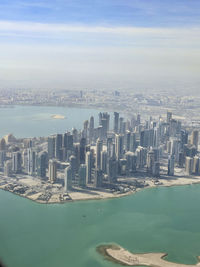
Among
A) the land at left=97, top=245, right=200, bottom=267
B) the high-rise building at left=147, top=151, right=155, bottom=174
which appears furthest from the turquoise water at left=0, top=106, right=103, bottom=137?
the land at left=97, top=245, right=200, bottom=267

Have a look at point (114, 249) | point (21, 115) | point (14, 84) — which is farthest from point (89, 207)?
point (14, 84)

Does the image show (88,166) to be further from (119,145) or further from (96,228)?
(96,228)

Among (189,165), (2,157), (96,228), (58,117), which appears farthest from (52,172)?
(58,117)

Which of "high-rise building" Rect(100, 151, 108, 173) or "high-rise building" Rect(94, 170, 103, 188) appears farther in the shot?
"high-rise building" Rect(100, 151, 108, 173)

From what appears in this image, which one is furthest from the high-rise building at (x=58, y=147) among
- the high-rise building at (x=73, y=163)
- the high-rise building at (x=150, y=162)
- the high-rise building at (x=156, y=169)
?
the high-rise building at (x=156, y=169)

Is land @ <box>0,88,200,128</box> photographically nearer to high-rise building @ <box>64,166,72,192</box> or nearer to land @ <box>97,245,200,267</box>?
high-rise building @ <box>64,166,72,192</box>

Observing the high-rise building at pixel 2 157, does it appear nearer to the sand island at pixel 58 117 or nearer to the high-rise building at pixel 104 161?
the high-rise building at pixel 104 161
